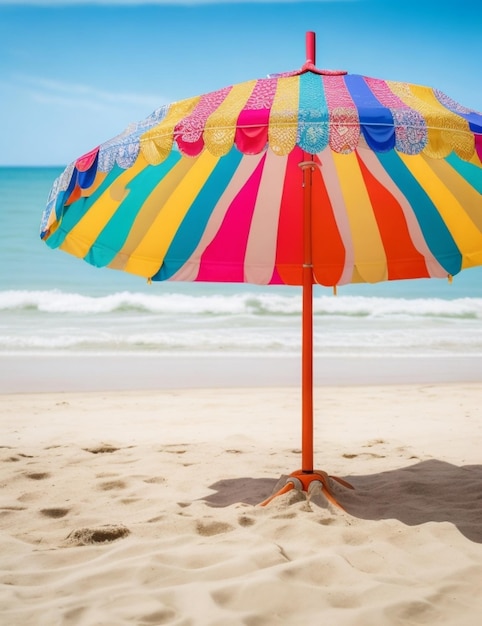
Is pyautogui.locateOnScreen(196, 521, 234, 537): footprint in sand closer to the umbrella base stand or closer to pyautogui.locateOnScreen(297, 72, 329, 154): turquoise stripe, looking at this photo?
the umbrella base stand

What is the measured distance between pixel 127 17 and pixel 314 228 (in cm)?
4596

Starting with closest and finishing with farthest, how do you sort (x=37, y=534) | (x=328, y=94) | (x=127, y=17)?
1. (x=328, y=94)
2. (x=37, y=534)
3. (x=127, y=17)

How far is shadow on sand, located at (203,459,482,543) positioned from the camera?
3391mm

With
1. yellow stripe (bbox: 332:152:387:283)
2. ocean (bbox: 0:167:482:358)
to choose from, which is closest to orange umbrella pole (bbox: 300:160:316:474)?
yellow stripe (bbox: 332:152:387:283)

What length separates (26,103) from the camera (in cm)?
4384

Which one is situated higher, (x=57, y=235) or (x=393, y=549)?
(x=57, y=235)

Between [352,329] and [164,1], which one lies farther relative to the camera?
[164,1]

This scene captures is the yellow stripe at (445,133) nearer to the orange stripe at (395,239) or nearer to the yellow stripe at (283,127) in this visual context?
the yellow stripe at (283,127)

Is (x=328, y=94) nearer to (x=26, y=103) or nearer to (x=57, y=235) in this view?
(x=57, y=235)

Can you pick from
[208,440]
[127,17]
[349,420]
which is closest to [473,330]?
[349,420]

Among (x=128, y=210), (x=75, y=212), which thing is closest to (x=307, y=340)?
(x=128, y=210)

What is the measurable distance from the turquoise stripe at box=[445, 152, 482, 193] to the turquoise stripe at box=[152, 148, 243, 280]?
1.06 meters

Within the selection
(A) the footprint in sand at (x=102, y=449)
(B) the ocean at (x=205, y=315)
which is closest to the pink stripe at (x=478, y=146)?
(A) the footprint in sand at (x=102, y=449)

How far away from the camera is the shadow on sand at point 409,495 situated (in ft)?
11.1
